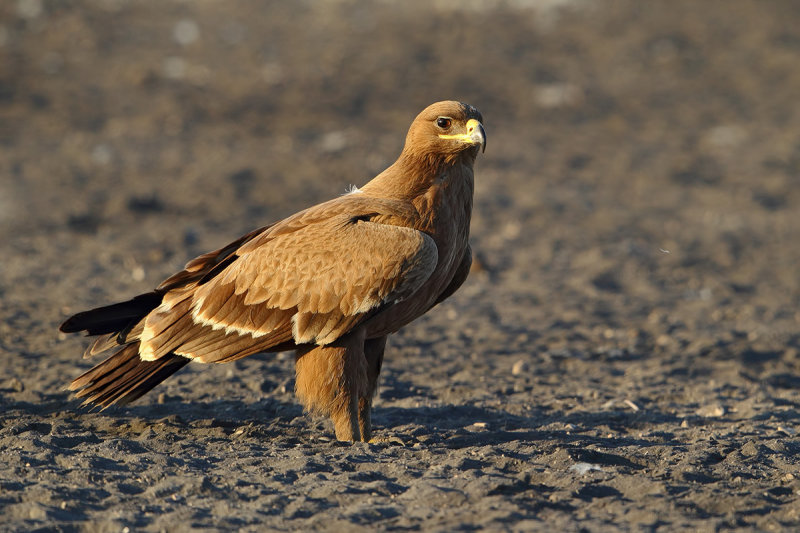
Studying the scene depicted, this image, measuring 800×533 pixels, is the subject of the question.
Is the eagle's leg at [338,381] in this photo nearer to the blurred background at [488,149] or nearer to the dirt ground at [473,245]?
the dirt ground at [473,245]

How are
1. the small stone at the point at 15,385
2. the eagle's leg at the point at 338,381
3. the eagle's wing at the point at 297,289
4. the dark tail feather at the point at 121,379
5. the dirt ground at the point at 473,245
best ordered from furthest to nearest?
the small stone at the point at 15,385
the dark tail feather at the point at 121,379
the eagle's leg at the point at 338,381
the eagle's wing at the point at 297,289
the dirt ground at the point at 473,245

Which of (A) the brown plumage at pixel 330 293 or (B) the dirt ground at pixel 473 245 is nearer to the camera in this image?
(B) the dirt ground at pixel 473 245

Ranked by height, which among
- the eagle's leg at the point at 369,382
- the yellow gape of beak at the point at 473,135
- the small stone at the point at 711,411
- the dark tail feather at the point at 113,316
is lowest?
the small stone at the point at 711,411

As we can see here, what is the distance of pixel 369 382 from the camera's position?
6.12m

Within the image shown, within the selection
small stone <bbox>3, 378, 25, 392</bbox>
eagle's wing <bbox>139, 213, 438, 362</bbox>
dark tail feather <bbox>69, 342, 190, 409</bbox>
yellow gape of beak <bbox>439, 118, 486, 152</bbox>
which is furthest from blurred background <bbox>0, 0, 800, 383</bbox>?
yellow gape of beak <bbox>439, 118, 486, 152</bbox>

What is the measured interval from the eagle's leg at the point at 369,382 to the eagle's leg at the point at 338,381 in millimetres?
119

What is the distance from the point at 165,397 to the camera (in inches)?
269

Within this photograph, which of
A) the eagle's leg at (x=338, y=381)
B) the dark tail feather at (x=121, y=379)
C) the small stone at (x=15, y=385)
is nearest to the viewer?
the eagle's leg at (x=338, y=381)

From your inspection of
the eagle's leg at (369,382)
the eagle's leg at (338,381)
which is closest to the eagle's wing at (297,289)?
the eagle's leg at (338,381)

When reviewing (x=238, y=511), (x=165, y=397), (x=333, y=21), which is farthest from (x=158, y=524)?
(x=333, y=21)

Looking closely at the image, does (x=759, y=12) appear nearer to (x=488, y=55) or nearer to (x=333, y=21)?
(x=488, y=55)

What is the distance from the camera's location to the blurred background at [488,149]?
33.6 feet

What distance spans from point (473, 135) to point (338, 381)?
1.62 metres

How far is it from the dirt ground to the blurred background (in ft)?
0.18
